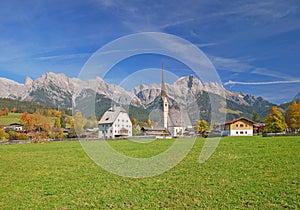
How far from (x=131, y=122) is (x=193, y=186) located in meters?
88.6

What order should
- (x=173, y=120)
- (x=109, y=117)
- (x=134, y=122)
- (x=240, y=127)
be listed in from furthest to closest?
(x=173, y=120) → (x=134, y=122) → (x=109, y=117) → (x=240, y=127)

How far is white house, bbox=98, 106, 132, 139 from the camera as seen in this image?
9551 cm

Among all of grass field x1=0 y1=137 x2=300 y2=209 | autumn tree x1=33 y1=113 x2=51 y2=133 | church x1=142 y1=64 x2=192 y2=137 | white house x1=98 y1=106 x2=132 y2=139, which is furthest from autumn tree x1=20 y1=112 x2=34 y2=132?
grass field x1=0 y1=137 x2=300 y2=209

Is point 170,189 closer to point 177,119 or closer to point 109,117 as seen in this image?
point 109,117

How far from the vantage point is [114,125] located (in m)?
94.9

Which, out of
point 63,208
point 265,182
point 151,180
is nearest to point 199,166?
point 151,180

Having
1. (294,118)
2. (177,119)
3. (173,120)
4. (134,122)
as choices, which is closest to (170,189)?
(294,118)

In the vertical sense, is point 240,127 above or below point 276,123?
below

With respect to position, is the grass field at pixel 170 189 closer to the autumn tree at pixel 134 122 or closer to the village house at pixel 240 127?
the village house at pixel 240 127

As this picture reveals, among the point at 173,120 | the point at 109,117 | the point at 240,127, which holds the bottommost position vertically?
the point at 240,127

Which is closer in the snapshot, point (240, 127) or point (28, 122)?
point (240, 127)

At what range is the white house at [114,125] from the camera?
95.5 m

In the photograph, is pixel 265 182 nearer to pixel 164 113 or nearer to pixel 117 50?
pixel 117 50

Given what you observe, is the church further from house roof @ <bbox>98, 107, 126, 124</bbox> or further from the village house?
the village house
